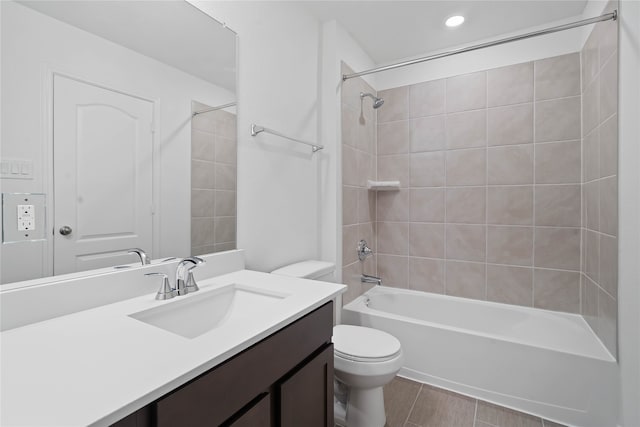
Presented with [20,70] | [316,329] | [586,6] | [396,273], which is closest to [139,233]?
[20,70]

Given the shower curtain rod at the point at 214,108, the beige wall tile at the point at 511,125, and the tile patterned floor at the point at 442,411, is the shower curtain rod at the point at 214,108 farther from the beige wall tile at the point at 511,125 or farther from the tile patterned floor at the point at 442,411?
the beige wall tile at the point at 511,125

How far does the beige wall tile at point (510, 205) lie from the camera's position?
7.54 ft

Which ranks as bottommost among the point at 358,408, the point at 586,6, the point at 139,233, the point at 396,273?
the point at 358,408

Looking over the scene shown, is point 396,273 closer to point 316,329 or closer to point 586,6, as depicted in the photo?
point 316,329

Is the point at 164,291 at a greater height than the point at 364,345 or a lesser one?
greater

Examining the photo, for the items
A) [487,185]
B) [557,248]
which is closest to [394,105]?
[487,185]

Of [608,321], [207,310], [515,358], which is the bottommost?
[515,358]

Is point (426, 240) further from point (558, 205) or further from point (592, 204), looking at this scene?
point (592, 204)

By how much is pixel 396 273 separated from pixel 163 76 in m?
2.33

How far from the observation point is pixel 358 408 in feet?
5.22

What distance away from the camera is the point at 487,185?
2.43 m

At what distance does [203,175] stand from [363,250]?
1527mm

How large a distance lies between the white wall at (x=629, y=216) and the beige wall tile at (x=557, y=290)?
2.40 feet

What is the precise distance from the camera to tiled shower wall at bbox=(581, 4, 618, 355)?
5.09 ft
